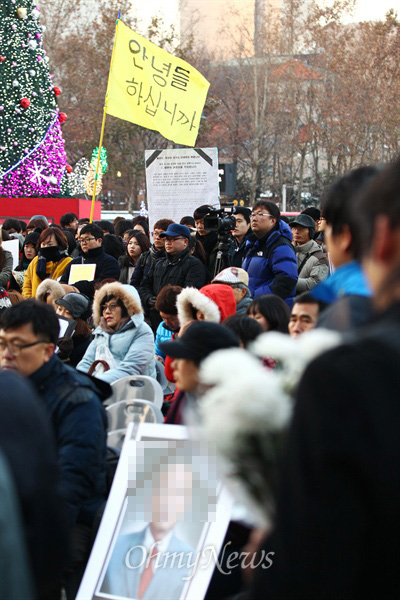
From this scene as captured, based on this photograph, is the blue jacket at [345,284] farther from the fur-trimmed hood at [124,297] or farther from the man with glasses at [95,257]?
the man with glasses at [95,257]

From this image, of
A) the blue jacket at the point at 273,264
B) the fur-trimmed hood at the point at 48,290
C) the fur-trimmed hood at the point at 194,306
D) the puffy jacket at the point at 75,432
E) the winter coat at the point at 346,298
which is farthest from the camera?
the blue jacket at the point at 273,264

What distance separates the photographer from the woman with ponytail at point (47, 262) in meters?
9.85

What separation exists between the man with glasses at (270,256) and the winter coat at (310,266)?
2.18ft

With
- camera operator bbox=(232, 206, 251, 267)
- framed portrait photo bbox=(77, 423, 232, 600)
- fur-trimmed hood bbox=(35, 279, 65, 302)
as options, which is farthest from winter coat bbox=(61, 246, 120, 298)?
framed portrait photo bbox=(77, 423, 232, 600)

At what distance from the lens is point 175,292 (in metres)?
7.36

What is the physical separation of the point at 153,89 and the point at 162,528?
28.4 feet

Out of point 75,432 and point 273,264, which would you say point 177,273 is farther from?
point 75,432

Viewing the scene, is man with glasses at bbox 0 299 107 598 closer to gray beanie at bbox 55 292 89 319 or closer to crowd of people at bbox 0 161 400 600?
crowd of people at bbox 0 161 400 600

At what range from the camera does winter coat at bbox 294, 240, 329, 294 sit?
9.03m

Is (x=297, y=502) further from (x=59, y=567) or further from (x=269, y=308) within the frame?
(x=269, y=308)

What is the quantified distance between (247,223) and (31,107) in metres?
14.0

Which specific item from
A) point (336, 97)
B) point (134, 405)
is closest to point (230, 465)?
point (134, 405)

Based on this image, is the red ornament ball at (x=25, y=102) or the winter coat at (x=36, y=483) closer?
the winter coat at (x=36, y=483)

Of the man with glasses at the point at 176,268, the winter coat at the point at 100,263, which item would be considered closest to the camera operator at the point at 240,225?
the man with glasses at the point at 176,268
